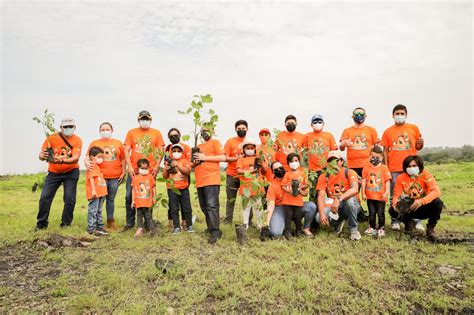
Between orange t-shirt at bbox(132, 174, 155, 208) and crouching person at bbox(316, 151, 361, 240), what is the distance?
3.68 meters

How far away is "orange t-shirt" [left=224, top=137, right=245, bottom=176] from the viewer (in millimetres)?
8172

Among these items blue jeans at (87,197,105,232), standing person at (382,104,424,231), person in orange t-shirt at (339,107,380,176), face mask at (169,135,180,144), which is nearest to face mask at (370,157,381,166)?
person in orange t-shirt at (339,107,380,176)

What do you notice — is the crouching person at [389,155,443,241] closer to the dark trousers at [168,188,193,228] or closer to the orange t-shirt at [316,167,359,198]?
the orange t-shirt at [316,167,359,198]

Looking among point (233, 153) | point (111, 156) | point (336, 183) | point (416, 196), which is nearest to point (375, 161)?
point (336, 183)

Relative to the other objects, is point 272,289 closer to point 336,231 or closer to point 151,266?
point 151,266

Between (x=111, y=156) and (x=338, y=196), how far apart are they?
5.20 meters

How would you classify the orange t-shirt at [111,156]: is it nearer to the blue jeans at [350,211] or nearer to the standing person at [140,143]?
the standing person at [140,143]

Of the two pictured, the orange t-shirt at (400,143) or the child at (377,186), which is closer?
the child at (377,186)

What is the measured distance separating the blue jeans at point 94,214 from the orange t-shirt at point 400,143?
22.0 ft

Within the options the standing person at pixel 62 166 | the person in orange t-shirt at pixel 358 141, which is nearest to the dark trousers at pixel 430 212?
the person in orange t-shirt at pixel 358 141

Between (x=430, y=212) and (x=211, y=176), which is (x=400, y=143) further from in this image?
(x=211, y=176)

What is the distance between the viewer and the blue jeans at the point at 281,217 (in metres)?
7.19

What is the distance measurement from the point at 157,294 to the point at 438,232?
21.0 ft

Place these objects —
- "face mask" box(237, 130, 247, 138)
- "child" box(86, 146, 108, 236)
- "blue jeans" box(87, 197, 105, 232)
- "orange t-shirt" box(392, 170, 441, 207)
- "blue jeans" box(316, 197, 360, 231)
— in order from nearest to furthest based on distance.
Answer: "orange t-shirt" box(392, 170, 441, 207)
"blue jeans" box(316, 197, 360, 231)
"child" box(86, 146, 108, 236)
"blue jeans" box(87, 197, 105, 232)
"face mask" box(237, 130, 247, 138)
